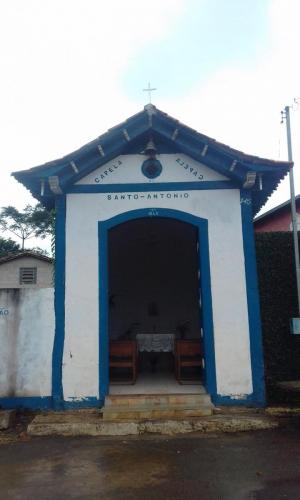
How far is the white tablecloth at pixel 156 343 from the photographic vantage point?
8.95 metres

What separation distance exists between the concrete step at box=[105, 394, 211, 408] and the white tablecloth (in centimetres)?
183

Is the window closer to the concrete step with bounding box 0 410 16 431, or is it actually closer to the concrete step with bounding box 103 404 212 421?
the concrete step with bounding box 0 410 16 431

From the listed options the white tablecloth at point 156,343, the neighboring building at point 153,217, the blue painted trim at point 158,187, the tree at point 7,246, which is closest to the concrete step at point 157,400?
the neighboring building at point 153,217

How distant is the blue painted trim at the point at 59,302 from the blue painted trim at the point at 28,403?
0.15 meters

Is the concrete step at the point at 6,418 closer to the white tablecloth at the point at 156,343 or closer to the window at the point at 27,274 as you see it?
the white tablecloth at the point at 156,343

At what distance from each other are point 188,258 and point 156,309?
182 centimetres

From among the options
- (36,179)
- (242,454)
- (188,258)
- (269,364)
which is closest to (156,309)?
(188,258)

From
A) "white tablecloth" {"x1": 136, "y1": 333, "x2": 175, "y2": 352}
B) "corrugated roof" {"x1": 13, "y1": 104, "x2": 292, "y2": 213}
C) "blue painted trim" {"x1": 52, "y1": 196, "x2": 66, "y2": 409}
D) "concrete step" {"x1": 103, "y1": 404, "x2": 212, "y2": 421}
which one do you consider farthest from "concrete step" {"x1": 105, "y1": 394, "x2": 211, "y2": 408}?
"corrugated roof" {"x1": 13, "y1": 104, "x2": 292, "y2": 213}

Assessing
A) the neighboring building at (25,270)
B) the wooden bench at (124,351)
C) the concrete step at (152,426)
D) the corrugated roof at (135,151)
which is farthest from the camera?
the neighboring building at (25,270)

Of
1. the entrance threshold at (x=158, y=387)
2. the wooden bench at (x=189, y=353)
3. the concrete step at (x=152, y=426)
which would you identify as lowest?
the concrete step at (x=152, y=426)

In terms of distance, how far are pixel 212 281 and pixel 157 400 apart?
228 centimetres

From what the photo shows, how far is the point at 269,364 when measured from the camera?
298 inches

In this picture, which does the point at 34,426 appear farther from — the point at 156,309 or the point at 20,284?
the point at 20,284

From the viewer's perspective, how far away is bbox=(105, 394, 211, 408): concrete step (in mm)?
7016
